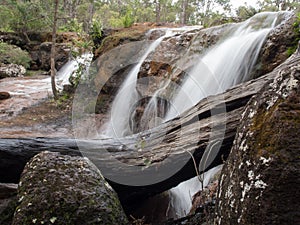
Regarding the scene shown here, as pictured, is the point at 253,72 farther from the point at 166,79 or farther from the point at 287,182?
the point at 287,182

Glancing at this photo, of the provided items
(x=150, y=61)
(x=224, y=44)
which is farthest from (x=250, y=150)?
(x=150, y=61)

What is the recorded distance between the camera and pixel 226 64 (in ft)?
18.6

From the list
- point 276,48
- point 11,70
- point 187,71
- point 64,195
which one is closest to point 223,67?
point 187,71

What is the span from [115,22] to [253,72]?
15354 mm

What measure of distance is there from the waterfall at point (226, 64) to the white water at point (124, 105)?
2.22 metres

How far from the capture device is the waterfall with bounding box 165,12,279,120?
5.17 m

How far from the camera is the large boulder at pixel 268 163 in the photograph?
61.1 inches

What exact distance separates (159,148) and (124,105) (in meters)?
5.49

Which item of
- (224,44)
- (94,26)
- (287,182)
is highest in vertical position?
(94,26)

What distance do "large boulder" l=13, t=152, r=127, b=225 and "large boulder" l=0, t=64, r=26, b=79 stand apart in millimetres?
14713

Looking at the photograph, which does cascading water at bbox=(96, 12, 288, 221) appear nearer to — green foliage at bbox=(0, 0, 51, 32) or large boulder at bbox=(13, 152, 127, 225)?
large boulder at bbox=(13, 152, 127, 225)

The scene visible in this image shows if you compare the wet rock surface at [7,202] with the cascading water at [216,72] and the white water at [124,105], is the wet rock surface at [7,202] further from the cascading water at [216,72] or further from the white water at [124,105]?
the white water at [124,105]

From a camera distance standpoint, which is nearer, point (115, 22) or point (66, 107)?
point (66, 107)

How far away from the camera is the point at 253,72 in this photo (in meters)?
4.87
